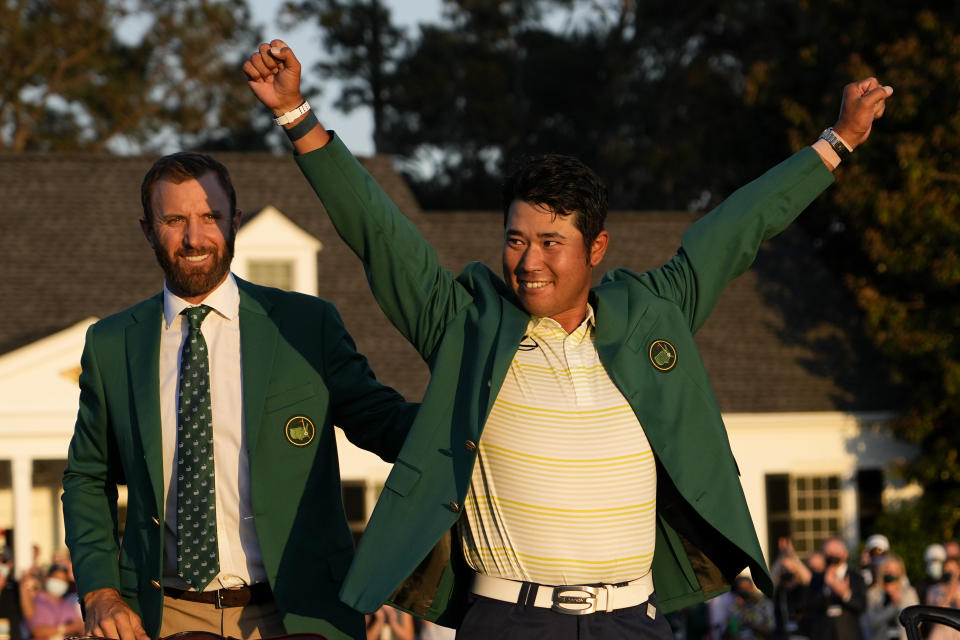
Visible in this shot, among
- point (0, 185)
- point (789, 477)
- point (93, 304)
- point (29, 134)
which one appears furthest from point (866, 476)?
point (29, 134)

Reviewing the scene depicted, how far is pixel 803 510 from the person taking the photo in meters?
22.6

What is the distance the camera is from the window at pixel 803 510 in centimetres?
2241

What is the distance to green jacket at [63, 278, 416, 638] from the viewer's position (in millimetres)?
4293

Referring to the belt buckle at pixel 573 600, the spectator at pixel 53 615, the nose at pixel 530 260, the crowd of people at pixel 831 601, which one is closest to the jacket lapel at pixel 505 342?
the nose at pixel 530 260

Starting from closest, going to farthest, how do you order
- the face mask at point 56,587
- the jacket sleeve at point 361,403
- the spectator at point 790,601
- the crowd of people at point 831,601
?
the jacket sleeve at point 361,403
the crowd of people at point 831,601
the spectator at point 790,601
the face mask at point 56,587

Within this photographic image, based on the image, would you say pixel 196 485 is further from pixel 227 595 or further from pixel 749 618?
pixel 749 618

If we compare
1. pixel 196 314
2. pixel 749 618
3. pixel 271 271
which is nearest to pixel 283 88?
pixel 196 314

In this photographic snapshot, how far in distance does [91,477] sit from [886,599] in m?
10.3

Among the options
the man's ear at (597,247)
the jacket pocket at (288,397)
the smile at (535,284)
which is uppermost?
the man's ear at (597,247)

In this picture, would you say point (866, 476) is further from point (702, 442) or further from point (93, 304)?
point (702, 442)

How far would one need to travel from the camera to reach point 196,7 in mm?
38406

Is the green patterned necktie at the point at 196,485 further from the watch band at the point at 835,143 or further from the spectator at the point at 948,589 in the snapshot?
the spectator at the point at 948,589

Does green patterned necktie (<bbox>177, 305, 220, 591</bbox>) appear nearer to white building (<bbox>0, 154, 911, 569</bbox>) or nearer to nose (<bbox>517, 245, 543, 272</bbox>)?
nose (<bbox>517, 245, 543, 272</bbox>)

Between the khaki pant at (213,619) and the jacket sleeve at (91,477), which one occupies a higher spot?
the jacket sleeve at (91,477)
